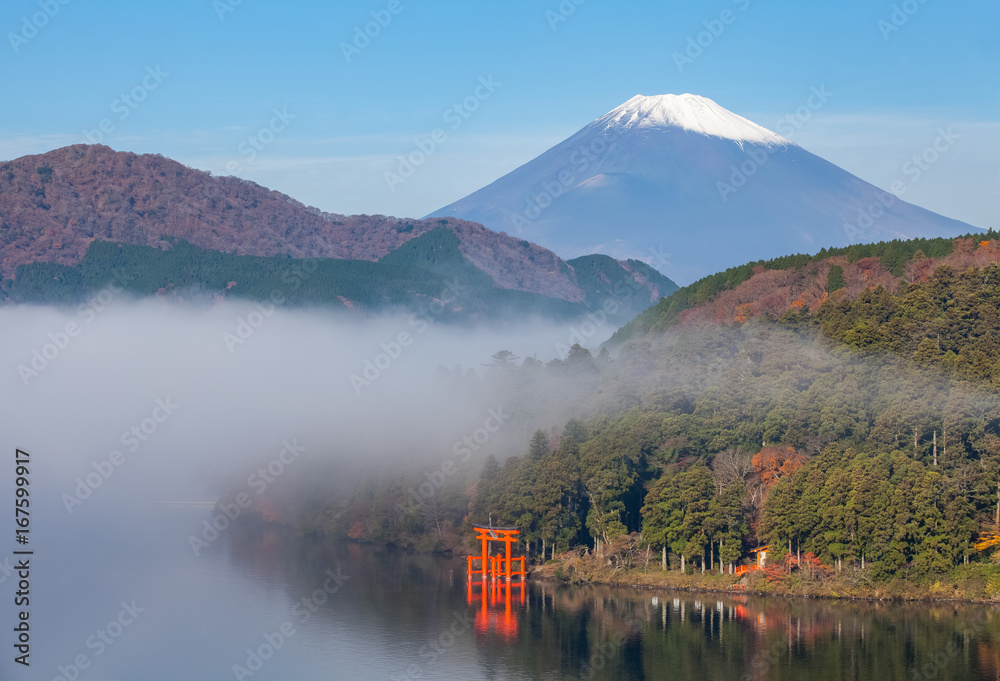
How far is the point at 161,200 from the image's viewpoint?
18600 cm

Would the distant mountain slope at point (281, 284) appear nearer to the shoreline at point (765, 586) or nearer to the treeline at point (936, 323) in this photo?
the treeline at point (936, 323)

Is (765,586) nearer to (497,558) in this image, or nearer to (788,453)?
(788,453)

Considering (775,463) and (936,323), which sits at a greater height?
(936,323)

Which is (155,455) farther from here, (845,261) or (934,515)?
(934,515)

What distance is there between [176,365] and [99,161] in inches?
3632

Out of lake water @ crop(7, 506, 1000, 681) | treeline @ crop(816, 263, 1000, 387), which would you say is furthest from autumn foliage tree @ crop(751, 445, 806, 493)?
treeline @ crop(816, 263, 1000, 387)

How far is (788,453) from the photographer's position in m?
49.8

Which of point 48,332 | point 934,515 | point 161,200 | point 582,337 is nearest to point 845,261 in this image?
point 934,515

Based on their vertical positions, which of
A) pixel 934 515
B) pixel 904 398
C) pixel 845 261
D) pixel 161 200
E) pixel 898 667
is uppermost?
pixel 161 200

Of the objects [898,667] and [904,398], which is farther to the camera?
[904,398]

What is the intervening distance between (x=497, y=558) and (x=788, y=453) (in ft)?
43.2

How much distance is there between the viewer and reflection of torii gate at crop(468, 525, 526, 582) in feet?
167

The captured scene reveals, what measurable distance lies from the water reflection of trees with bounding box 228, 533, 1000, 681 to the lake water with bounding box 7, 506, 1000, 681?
0.24ft

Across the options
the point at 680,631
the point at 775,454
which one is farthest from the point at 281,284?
the point at 680,631
